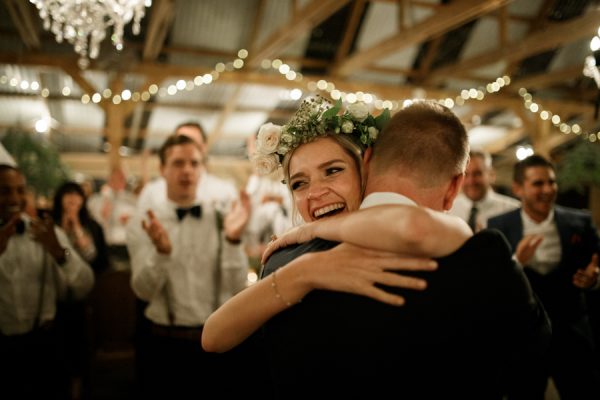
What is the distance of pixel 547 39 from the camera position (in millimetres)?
6406

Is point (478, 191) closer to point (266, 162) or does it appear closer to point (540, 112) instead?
point (266, 162)

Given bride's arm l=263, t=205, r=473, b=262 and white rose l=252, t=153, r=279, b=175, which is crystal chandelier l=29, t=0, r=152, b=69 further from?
bride's arm l=263, t=205, r=473, b=262

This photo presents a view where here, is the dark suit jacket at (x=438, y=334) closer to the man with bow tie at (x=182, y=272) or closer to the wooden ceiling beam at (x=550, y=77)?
the man with bow tie at (x=182, y=272)

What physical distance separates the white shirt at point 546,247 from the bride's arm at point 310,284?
9.85 ft

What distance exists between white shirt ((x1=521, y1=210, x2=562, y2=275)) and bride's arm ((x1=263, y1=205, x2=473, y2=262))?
2931 millimetres

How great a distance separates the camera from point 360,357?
1.23 meters

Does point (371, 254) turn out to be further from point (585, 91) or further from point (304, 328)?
point (585, 91)

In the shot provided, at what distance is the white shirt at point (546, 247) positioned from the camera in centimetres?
381

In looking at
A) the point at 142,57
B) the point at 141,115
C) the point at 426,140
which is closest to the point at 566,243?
the point at 426,140

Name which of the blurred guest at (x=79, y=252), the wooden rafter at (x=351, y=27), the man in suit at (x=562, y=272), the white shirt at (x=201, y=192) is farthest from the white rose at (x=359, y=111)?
the wooden rafter at (x=351, y=27)

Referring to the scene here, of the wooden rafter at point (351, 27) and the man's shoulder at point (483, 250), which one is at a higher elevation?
the wooden rafter at point (351, 27)

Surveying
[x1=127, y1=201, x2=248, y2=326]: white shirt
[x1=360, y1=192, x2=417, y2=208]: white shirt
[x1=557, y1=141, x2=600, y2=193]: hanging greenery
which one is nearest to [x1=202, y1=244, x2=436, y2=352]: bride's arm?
[x1=360, y1=192, x2=417, y2=208]: white shirt

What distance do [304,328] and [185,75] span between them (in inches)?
322

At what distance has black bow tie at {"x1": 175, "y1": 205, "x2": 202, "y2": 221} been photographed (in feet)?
11.3
